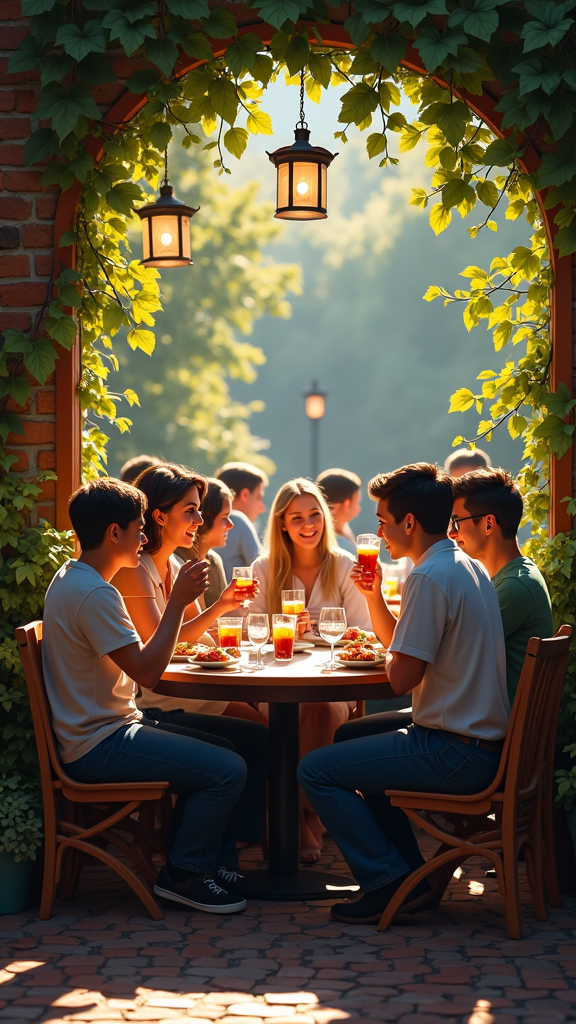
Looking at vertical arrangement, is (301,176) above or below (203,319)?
below

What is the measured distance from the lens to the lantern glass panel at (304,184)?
5145 mm

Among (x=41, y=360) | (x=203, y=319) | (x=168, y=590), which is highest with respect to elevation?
(x=203, y=319)

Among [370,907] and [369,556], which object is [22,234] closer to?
[369,556]

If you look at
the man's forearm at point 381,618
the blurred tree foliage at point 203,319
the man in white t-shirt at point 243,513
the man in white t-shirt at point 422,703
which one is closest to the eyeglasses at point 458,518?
the man in white t-shirt at point 422,703

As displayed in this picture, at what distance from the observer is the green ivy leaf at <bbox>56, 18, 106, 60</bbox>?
4.46 meters

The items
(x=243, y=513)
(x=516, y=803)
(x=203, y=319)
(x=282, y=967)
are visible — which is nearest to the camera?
(x=282, y=967)

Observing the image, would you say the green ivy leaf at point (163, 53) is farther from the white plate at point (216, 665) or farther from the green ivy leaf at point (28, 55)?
the white plate at point (216, 665)

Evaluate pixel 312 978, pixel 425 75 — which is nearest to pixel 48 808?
pixel 312 978

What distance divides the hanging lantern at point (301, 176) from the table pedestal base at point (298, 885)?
287cm

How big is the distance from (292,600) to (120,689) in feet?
3.47

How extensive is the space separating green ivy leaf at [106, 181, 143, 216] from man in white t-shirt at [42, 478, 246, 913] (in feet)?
4.15

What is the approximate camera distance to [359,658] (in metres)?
4.37

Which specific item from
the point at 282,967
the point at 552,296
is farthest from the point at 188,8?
the point at 282,967

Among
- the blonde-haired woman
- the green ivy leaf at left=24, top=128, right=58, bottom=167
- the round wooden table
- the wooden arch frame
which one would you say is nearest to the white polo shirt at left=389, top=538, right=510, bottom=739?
the round wooden table
